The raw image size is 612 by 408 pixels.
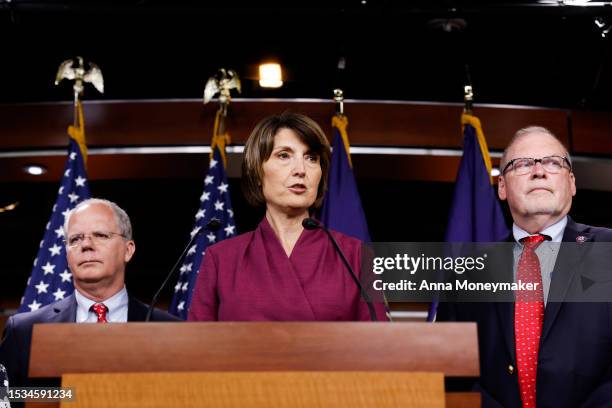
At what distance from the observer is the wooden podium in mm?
1345

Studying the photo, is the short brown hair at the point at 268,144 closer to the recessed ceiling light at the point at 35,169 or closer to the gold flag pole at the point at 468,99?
the gold flag pole at the point at 468,99

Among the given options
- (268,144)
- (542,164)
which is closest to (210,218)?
(268,144)

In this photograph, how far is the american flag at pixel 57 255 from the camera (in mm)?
3447

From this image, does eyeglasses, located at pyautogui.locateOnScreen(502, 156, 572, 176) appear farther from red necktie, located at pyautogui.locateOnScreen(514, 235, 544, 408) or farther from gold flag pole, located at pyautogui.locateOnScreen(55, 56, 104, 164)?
gold flag pole, located at pyautogui.locateOnScreen(55, 56, 104, 164)

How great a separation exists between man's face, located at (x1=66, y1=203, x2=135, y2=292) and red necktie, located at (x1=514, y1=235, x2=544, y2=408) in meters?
1.30

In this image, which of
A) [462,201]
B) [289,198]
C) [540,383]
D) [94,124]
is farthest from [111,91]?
[540,383]

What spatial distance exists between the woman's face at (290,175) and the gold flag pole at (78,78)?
1739mm

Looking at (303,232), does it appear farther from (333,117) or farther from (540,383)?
(333,117)

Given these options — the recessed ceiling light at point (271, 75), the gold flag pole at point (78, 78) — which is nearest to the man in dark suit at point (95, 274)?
the gold flag pole at point (78, 78)

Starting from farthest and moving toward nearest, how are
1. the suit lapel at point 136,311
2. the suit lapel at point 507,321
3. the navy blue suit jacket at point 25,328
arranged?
the suit lapel at point 136,311, the navy blue suit jacket at point 25,328, the suit lapel at point 507,321

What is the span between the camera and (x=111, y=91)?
4.43m

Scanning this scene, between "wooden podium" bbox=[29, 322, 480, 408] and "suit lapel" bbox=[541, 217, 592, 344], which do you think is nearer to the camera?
"wooden podium" bbox=[29, 322, 480, 408]

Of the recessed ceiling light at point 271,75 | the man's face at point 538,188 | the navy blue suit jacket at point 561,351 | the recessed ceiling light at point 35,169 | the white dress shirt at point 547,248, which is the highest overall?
the recessed ceiling light at point 271,75

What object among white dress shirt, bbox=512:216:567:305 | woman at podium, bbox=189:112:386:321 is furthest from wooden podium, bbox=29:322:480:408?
white dress shirt, bbox=512:216:567:305
